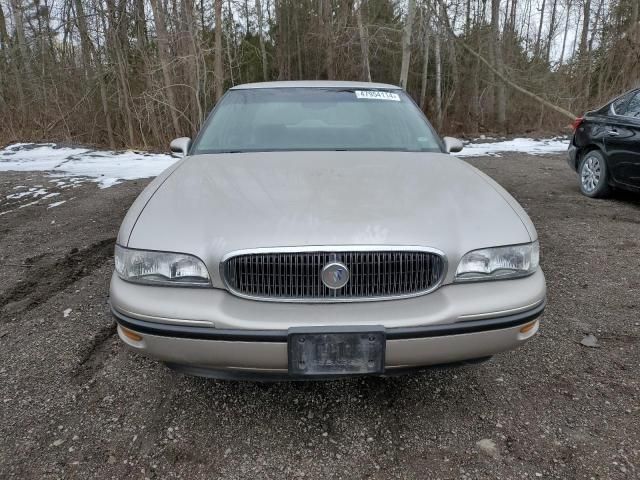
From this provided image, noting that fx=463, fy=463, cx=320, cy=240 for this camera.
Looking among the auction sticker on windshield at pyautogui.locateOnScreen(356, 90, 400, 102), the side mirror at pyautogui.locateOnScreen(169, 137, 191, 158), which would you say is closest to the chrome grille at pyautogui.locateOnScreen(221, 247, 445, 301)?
the side mirror at pyautogui.locateOnScreen(169, 137, 191, 158)

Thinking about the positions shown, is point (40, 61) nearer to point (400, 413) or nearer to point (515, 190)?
point (515, 190)

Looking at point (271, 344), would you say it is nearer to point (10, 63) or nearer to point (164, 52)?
point (164, 52)

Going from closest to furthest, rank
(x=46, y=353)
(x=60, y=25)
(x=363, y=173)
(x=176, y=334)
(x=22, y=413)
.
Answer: (x=176, y=334) < (x=22, y=413) < (x=363, y=173) < (x=46, y=353) < (x=60, y=25)

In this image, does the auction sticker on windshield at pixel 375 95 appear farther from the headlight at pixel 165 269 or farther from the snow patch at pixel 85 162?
the snow patch at pixel 85 162

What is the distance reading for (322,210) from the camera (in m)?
1.94

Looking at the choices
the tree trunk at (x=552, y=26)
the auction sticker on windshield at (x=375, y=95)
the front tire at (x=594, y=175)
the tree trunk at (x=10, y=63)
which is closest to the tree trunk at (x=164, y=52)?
the tree trunk at (x=10, y=63)

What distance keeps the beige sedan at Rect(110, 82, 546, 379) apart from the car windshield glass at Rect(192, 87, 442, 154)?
92 cm

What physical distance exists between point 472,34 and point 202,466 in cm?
1969

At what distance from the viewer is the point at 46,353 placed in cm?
259

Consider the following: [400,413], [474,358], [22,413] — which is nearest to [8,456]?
[22,413]

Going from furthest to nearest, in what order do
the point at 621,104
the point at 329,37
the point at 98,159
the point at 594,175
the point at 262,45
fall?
the point at 262,45 → the point at 329,37 → the point at 98,159 → the point at 594,175 → the point at 621,104

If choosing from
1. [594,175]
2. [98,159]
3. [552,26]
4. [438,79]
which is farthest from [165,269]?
[552,26]

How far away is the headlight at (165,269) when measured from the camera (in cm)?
183

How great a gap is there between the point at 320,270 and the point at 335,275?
0.06m
